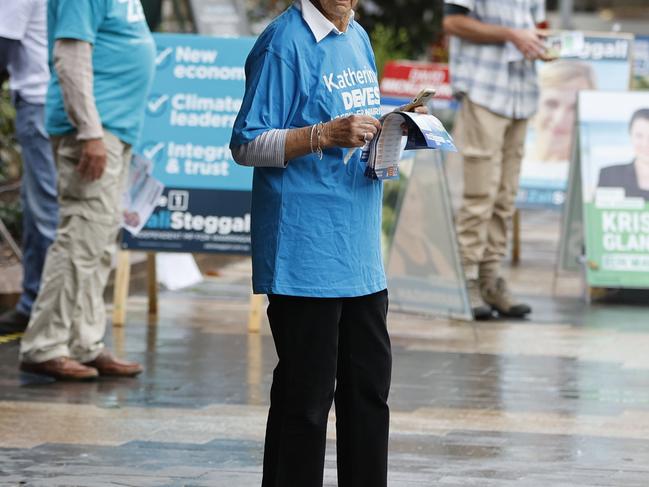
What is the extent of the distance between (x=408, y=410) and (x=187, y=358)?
1.67 meters

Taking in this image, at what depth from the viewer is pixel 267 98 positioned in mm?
4473

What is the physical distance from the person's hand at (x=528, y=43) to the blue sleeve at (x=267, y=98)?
191 inches

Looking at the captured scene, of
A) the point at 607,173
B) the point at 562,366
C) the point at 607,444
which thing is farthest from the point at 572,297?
the point at 607,444

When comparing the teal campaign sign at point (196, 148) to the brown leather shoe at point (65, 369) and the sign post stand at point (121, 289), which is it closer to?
the sign post stand at point (121, 289)

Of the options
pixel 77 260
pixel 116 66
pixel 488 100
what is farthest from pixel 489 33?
pixel 77 260

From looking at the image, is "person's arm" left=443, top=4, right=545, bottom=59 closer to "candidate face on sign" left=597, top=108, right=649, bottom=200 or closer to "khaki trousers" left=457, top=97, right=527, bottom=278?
"khaki trousers" left=457, top=97, right=527, bottom=278

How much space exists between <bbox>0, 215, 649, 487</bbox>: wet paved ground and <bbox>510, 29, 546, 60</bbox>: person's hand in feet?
5.31

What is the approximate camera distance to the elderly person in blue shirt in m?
4.48

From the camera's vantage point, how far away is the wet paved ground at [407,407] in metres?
5.63

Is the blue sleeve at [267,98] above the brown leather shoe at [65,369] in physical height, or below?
above

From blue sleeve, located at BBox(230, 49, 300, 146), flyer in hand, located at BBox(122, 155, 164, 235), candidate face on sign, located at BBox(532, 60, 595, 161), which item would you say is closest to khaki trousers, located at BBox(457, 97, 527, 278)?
flyer in hand, located at BBox(122, 155, 164, 235)

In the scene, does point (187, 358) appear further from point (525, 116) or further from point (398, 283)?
point (525, 116)

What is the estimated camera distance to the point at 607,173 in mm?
10578

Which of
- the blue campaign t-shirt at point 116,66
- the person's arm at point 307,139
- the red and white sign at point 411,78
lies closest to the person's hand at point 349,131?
the person's arm at point 307,139
